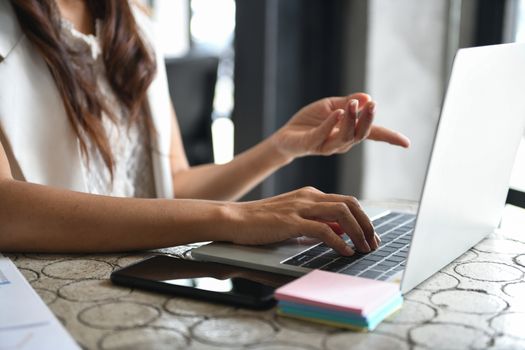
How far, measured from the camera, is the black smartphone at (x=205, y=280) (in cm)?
71

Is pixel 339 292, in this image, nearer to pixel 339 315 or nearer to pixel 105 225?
pixel 339 315

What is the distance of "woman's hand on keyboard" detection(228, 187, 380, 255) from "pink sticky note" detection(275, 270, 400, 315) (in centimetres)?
11

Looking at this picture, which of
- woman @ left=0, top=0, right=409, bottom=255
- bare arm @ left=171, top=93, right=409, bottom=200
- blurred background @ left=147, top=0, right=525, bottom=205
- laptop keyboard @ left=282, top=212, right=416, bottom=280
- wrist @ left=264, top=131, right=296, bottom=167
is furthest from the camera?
blurred background @ left=147, top=0, right=525, bottom=205

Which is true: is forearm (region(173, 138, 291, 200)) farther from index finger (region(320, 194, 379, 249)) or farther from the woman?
index finger (region(320, 194, 379, 249))

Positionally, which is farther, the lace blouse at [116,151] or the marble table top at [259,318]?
the lace blouse at [116,151]

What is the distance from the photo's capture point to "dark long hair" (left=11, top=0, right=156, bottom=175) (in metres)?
1.18

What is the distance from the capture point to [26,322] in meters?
0.67

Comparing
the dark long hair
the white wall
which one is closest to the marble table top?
the dark long hair

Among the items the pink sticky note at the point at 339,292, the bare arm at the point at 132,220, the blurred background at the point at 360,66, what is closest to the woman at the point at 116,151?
the bare arm at the point at 132,220

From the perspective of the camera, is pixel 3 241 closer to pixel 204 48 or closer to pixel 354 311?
pixel 354 311

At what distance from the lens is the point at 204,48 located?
414cm

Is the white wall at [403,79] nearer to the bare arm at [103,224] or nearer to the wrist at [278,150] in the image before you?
the wrist at [278,150]

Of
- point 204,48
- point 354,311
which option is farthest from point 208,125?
point 354,311

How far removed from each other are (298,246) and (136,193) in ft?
2.05
